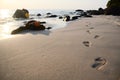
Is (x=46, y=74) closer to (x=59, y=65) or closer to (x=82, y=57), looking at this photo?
(x=59, y=65)

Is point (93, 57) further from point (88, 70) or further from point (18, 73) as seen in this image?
point (18, 73)

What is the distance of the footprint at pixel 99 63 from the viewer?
17.0ft

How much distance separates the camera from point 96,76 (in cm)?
454

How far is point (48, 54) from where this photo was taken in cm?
674

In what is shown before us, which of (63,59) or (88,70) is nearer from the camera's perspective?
(88,70)

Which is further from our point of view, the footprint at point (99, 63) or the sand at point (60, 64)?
the footprint at point (99, 63)

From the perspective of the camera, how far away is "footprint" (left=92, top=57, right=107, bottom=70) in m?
5.20

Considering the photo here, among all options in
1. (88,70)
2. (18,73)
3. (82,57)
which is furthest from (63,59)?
(18,73)

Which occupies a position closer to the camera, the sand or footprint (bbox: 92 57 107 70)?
the sand

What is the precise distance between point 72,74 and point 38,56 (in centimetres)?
207

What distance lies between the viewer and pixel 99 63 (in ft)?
18.3

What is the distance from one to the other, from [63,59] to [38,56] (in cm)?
93

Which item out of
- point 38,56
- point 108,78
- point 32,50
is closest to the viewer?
point 108,78

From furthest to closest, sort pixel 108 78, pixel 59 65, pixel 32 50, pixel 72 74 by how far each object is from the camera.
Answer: pixel 32 50 → pixel 59 65 → pixel 72 74 → pixel 108 78
